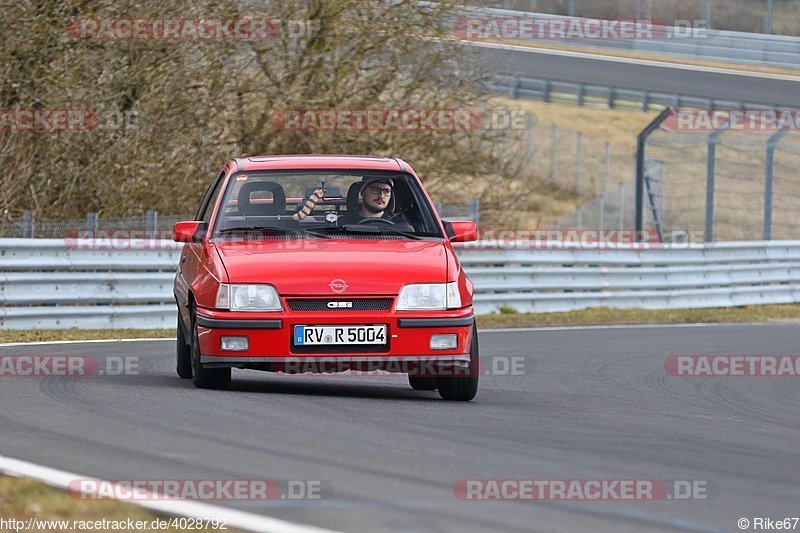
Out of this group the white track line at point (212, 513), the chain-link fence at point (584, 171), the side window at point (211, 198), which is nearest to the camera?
the white track line at point (212, 513)

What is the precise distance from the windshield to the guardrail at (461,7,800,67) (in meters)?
31.1

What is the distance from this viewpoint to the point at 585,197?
127 ft

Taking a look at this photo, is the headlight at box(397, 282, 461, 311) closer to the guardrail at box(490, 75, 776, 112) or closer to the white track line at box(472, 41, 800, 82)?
the guardrail at box(490, 75, 776, 112)

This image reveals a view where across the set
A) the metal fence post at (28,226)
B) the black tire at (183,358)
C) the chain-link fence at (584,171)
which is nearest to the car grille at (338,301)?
the black tire at (183,358)

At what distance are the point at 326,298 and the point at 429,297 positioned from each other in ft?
2.13

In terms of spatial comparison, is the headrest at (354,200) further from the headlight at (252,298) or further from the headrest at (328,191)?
the headlight at (252,298)

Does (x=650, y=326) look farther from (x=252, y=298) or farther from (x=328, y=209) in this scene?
(x=252, y=298)

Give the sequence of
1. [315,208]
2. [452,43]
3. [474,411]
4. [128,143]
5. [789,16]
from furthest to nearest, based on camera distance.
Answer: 1. [789,16]
2. [452,43]
3. [128,143]
4. [315,208]
5. [474,411]

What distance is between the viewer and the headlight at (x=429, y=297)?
9102 mm

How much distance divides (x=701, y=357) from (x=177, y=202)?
36.3 feet

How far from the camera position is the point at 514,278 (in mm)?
20266

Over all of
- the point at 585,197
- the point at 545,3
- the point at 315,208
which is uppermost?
the point at 545,3

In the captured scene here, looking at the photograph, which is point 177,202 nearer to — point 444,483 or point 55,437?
point 55,437

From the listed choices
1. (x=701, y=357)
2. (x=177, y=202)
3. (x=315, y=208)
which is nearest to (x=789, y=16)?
(x=177, y=202)
